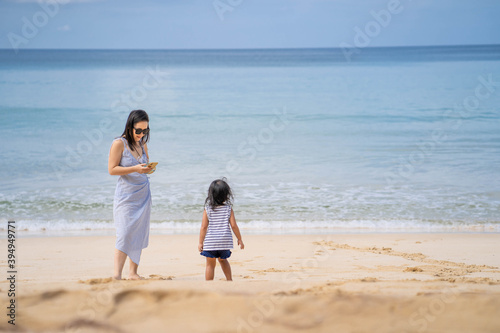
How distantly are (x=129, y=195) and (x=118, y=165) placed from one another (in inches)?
10.8

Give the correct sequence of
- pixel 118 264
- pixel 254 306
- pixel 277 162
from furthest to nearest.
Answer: pixel 277 162
pixel 118 264
pixel 254 306

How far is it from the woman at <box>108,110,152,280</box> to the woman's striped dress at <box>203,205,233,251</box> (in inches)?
22.8

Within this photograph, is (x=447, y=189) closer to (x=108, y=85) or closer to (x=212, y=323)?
(x=212, y=323)

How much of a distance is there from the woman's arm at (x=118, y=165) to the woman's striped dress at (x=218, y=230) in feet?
2.40

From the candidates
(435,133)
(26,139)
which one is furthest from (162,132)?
(435,133)

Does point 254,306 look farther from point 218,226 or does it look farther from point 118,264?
point 118,264

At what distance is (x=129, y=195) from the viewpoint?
425cm

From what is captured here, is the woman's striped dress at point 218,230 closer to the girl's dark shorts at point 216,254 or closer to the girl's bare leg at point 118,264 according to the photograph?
the girl's dark shorts at point 216,254

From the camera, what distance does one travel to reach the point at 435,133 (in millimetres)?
18094

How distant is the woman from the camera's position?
4.23m

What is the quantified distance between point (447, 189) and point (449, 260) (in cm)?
466

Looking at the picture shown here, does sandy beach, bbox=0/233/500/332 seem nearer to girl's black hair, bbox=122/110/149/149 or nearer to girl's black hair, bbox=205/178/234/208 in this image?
girl's black hair, bbox=205/178/234/208

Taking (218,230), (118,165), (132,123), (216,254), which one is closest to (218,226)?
(218,230)

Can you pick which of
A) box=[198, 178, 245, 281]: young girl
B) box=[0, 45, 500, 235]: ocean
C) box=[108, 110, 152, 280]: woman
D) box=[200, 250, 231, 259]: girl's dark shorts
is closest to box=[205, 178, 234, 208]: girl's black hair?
box=[198, 178, 245, 281]: young girl
